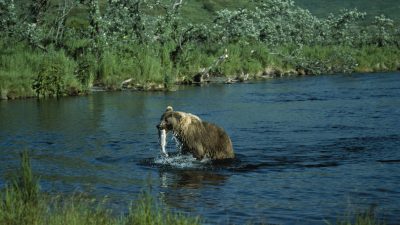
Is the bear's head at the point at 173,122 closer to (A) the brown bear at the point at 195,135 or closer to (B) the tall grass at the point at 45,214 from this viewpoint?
(A) the brown bear at the point at 195,135

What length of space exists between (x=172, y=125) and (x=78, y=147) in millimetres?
5288

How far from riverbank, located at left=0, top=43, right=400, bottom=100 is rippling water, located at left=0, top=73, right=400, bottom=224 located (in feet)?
8.73

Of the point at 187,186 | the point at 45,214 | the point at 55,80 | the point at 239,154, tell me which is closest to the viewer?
the point at 45,214

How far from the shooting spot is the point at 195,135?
17.8 meters

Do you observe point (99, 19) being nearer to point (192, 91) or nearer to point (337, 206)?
point (192, 91)

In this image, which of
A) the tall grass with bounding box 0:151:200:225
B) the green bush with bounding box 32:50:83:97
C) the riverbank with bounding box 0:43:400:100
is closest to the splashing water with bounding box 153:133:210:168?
the tall grass with bounding box 0:151:200:225

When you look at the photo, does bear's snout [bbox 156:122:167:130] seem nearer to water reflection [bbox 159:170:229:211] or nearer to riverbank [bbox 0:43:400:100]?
water reflection [bbox 159:170:229:211]

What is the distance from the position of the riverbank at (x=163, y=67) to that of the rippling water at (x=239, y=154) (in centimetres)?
266

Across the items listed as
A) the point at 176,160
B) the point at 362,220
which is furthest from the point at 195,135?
the point at 362,220

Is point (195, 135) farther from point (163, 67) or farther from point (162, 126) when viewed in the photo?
point (163, 67)

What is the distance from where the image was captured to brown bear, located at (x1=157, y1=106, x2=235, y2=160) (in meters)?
17.7

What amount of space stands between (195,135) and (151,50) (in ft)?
106

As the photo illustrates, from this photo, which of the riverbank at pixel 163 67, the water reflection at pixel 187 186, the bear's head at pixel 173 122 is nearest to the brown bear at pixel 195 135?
the bear's head at pixel 173 122

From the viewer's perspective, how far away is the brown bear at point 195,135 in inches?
698
